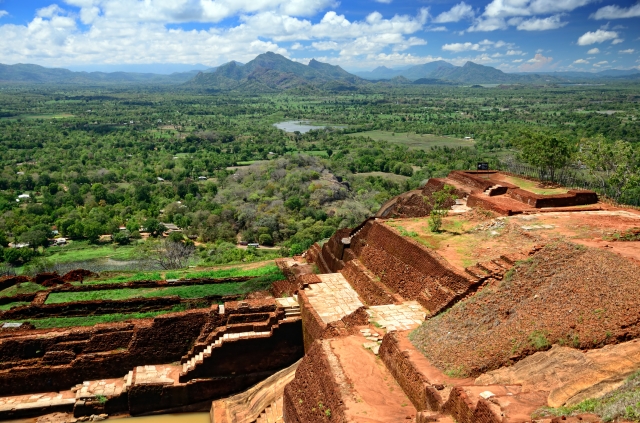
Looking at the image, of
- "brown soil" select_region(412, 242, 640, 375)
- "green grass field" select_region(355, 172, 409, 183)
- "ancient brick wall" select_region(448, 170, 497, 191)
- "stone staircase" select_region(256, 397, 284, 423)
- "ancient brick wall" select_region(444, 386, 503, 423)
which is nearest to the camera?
"ancient brick wall" select_region(444, 386, 503, 423)

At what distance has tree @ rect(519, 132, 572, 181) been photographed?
27.1 metres

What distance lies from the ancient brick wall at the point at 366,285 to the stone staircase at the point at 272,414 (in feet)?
15.7

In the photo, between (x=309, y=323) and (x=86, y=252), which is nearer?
(x=309, y=323)

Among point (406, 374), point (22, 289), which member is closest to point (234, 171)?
point (22, 289)

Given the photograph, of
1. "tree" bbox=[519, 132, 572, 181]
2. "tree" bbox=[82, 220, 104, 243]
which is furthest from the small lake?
"tree" bbox=[519, 132, 572, 181]

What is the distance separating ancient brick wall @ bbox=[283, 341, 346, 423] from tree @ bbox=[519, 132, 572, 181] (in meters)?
20.1

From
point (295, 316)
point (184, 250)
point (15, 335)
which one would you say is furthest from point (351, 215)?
point (15, 335)

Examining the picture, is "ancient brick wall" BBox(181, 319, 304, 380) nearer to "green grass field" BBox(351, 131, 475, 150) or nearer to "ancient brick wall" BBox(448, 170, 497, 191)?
"ancient brick wall" BBox(448, 170, 497, 191)

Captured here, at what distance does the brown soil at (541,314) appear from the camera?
400 inches

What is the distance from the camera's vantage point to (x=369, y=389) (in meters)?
11.6

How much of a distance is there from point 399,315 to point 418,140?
88.1 m

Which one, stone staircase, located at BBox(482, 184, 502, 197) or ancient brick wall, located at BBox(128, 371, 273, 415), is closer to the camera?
ancient brick wall, located at BBox(128, 371, 273, 415)

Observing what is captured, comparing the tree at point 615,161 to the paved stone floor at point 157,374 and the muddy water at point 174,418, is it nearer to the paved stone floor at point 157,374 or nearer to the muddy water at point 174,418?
the muddy water at point 174,418

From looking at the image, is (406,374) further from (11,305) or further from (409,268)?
(11,305)
